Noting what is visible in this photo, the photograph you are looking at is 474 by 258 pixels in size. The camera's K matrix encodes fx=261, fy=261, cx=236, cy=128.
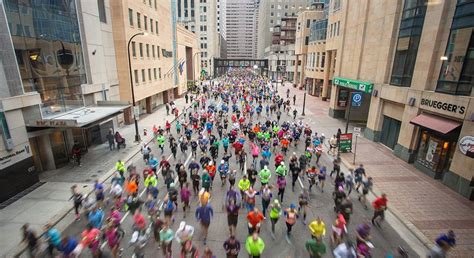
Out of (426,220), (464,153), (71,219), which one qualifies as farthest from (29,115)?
(464,153)

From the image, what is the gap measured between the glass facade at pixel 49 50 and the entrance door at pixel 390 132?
23.1 m

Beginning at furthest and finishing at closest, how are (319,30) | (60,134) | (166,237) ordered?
(319,30) → (60,134) → (166,237)

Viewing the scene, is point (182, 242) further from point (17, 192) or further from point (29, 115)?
point (29, 115)

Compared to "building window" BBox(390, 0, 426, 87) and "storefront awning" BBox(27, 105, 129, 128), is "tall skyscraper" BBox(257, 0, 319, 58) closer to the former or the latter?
"building window" BBox(390, 0, 426, 87)

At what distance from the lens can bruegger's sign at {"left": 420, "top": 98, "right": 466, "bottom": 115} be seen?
43.9 feet

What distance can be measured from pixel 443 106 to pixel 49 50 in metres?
22.9

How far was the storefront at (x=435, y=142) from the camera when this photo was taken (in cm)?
1428

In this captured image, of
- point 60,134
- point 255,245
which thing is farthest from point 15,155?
point 255,245

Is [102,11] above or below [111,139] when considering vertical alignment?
above

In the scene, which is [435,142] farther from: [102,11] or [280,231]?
[102,11]

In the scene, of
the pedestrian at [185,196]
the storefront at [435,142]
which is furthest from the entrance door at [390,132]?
the pedestrian at [185,196]

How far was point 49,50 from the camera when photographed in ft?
50.9

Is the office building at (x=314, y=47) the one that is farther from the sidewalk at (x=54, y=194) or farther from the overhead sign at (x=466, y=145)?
the sidewalk at (x=54, y=194)

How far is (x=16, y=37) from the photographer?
43.0 ft
